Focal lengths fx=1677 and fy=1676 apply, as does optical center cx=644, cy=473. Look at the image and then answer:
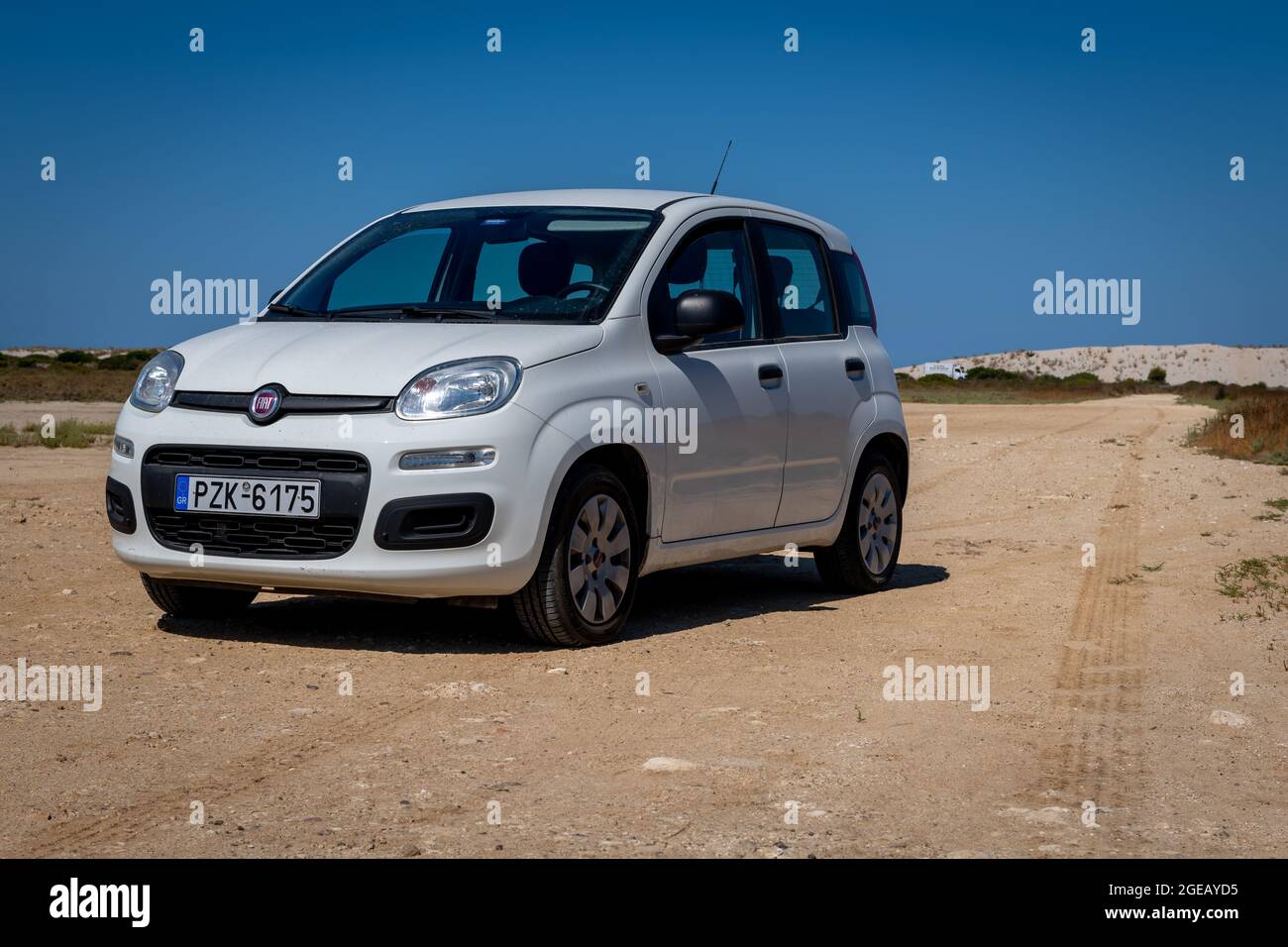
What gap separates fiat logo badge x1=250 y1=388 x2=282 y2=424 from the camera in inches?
272

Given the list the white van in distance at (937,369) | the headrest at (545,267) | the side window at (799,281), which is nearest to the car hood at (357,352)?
the headrest at (545,267)

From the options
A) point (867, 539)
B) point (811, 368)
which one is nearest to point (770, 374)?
point (811, 368)

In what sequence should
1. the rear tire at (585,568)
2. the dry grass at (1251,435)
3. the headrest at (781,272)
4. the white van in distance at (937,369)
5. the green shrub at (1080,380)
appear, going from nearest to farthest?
the rear tire at (585,568) < the headrest at (781,272) < the dry grass at (1251,435) < the green shrub at (1080,380) < the white van in distance at (937,369)

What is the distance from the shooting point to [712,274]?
848 cm

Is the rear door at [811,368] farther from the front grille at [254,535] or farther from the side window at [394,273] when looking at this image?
the front grille at [254,535]

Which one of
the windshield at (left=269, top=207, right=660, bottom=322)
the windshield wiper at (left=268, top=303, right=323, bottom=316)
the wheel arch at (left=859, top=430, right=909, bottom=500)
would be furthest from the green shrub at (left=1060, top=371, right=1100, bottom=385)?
the windshield wiper at (left=268, top=303, right=323, bottom=316)

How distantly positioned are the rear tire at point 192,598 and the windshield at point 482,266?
1374 mm

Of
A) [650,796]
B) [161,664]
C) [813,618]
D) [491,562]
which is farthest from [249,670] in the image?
[813,618]

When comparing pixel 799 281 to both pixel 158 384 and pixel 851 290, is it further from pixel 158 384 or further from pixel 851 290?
pixel 158 384

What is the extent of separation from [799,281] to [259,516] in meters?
3.61

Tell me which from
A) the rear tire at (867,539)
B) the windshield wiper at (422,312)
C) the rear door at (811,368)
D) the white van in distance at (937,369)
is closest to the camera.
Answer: the windshield wiper at (422,312)

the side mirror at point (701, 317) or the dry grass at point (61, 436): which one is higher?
the side mirror at point (701, 317)

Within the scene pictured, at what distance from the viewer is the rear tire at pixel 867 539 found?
9.61m
